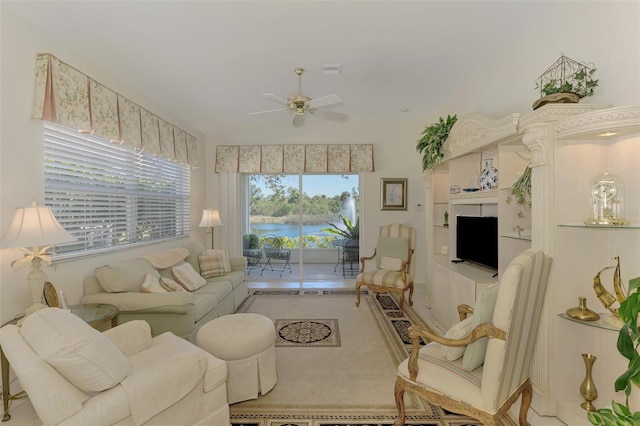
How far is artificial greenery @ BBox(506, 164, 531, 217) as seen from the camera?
96.0 inches

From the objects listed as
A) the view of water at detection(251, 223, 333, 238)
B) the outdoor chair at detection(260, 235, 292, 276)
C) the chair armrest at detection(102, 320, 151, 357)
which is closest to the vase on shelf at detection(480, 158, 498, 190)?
the chair armrest at detection(102, 320, 151, 357)

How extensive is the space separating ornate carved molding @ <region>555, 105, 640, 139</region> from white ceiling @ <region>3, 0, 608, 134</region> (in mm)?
1238

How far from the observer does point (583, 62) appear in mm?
2314

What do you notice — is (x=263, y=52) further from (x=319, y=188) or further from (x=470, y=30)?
(x=319, y=188)

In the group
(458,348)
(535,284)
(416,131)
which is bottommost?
(458,348)

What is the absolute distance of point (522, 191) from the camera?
2.52m

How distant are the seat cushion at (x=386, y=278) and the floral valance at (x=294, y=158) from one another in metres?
2.14

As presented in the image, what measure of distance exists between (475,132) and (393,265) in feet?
8.30

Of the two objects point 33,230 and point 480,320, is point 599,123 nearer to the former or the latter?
point 480,320

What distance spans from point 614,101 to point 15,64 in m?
4.31

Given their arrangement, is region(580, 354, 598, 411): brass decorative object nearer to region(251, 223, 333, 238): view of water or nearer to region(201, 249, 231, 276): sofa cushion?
region(201, 249, 231, 276): sofa cushion

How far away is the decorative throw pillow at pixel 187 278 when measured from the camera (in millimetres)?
3844

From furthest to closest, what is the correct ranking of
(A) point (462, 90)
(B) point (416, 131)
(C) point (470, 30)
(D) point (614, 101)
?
(B) point (416, 131) → (A) point (462, 90) → (C) point (470, 30) → (D) point (614, 101)

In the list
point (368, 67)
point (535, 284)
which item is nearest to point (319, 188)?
point (368, 67)
